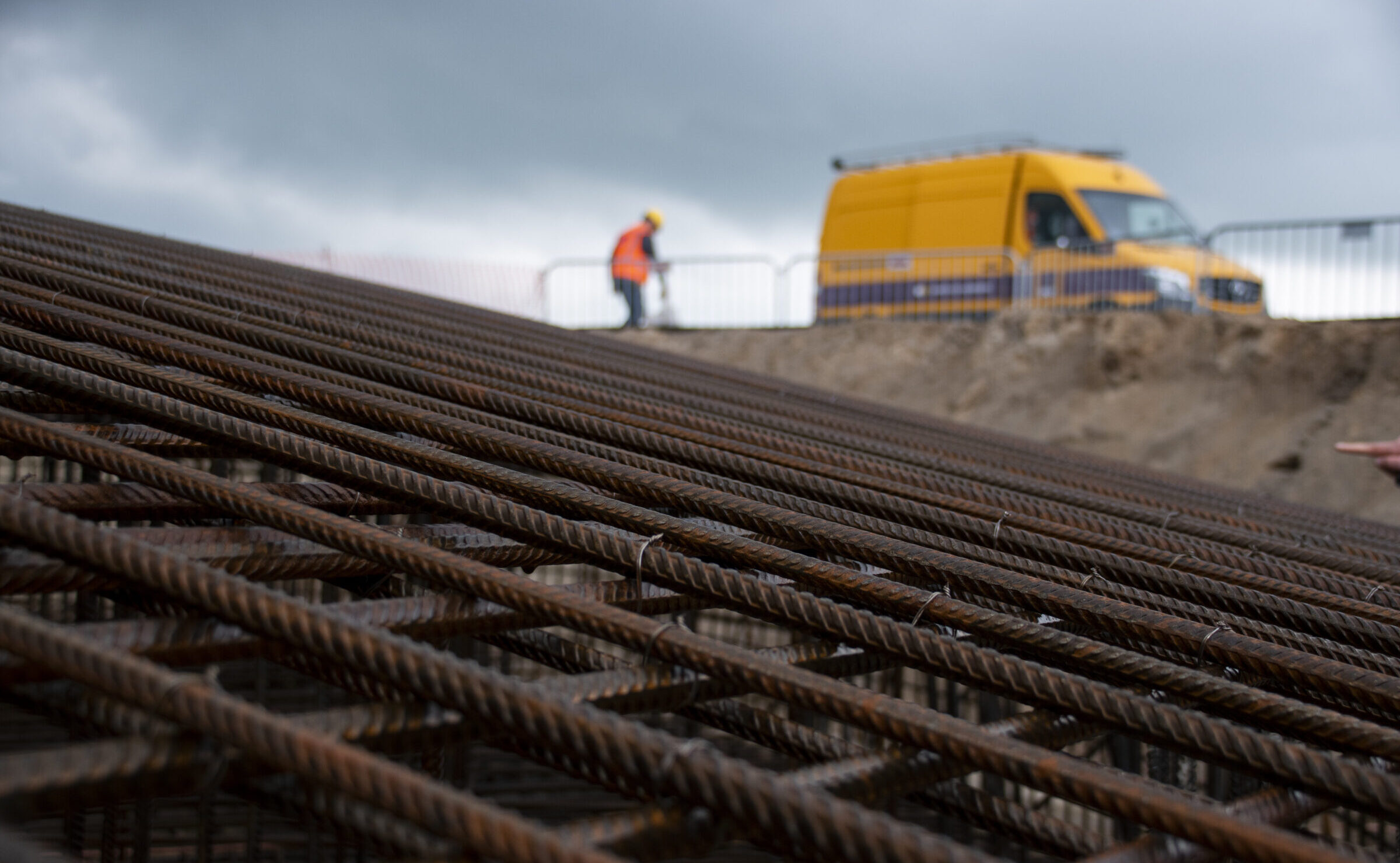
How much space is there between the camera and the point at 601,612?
72.5 inches

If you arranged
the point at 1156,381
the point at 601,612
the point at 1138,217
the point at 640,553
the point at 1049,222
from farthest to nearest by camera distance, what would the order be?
the point at 1138,217 < the point at 1049,222 < the point at 1156,381 < the point at 640,553 < the point at 601,612

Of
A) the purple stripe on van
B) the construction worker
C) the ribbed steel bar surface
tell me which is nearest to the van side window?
the purple stripe on van

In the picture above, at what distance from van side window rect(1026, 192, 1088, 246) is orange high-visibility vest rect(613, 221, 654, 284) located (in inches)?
213

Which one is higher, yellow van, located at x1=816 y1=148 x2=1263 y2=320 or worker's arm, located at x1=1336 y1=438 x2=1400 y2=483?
yellow van, located at x1=816 y1=148 x2=1263 y2=320

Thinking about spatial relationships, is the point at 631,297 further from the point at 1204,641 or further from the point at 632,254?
the point at 1204,641

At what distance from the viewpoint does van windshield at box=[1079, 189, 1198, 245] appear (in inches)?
581

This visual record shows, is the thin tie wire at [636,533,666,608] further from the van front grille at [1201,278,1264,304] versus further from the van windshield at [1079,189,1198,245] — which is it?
the van windshield at [1079,189,1198,245]

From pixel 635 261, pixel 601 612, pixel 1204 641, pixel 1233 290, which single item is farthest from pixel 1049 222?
pixel 601 612

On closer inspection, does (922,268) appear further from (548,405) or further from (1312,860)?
(1312,860)

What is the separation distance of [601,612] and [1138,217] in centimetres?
1539

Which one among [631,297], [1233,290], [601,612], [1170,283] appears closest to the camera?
[601,612]

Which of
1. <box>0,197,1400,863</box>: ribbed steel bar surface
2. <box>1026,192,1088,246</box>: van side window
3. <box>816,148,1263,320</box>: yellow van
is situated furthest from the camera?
<box>1026,192,1088,246</box>: van side window

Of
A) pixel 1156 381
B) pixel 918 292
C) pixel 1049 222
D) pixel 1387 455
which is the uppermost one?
pixel 1049 222

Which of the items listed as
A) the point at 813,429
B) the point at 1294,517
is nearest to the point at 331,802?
the point at 813,429
